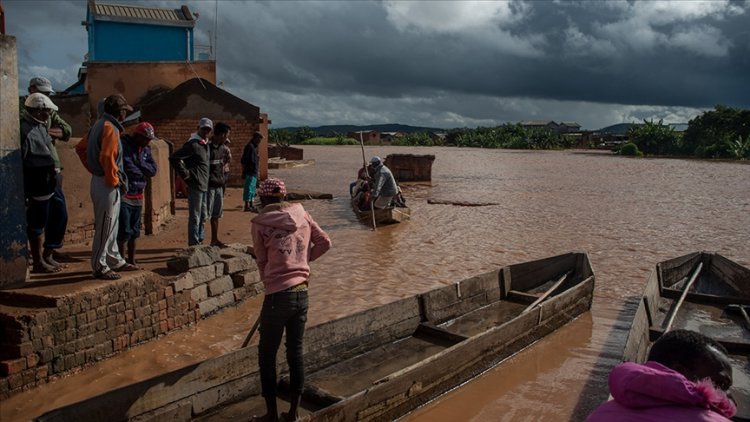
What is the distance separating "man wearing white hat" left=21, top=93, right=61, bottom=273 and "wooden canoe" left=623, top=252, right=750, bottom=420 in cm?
509

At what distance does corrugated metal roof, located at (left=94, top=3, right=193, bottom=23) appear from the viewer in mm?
22719

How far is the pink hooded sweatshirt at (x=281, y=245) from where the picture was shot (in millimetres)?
3754

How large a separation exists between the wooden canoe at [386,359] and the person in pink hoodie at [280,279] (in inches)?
15.1

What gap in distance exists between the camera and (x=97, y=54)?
22688 millimetres

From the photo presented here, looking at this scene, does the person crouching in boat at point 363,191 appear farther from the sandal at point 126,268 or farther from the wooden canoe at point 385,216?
the sandal at point 126,268

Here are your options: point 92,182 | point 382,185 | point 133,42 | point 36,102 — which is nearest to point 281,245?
point 92,182

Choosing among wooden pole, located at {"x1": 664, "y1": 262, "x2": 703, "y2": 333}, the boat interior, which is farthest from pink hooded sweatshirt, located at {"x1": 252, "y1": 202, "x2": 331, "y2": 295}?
wooden pole, located at {"x1": 664, "y1": 262, "x2": 703, "y2": 333}

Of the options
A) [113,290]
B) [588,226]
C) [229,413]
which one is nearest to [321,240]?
[229,413]

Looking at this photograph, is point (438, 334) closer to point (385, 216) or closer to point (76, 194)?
point (76, 194)

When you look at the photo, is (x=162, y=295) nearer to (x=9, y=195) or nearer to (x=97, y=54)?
(x=9, y=195)

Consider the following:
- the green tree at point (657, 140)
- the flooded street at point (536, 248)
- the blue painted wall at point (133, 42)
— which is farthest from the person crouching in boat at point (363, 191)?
the green tree at point (657, 140)

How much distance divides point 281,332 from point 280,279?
1.18 feet

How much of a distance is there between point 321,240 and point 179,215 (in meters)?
7.83

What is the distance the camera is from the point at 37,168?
17.1ft
